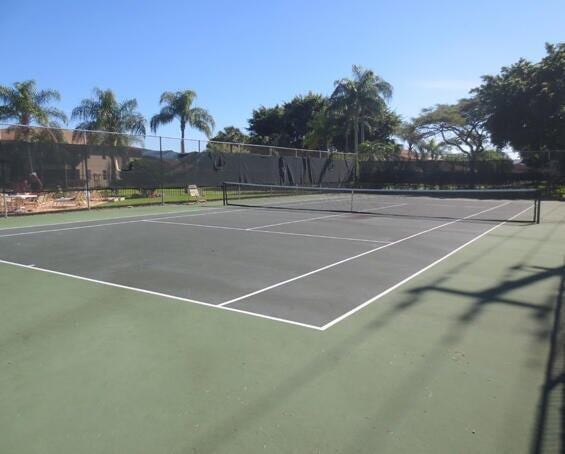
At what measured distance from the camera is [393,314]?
4.74 meters

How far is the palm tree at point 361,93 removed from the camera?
38844mm

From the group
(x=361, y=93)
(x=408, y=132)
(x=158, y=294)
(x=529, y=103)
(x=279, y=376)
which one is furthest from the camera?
(x=408, y=132)

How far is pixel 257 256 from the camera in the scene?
787cm

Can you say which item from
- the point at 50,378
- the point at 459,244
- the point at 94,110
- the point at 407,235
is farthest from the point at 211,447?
the point at 94,110

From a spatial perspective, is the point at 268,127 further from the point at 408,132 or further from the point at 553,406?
the point at 553,406

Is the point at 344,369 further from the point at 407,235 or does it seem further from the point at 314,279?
the point at 407,235

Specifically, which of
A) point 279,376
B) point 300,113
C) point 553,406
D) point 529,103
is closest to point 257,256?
point 279,376

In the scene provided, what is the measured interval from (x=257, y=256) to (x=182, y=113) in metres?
36.9

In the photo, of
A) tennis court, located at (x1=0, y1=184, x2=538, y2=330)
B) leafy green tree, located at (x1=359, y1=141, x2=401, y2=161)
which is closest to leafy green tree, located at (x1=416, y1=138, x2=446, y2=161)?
leafy green tree, located at (x1=359, y1=141, x2=401, y2=161)

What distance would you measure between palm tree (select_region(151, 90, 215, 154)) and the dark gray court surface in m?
30.6

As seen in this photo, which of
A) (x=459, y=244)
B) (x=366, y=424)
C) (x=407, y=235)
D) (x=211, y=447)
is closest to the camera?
(x=211, y=447)

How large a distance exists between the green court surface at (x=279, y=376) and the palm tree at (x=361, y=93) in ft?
117

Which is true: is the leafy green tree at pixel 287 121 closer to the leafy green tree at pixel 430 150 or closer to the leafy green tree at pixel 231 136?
the leafy green tree at pixel 231 136

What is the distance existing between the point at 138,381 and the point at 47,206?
605 inches
